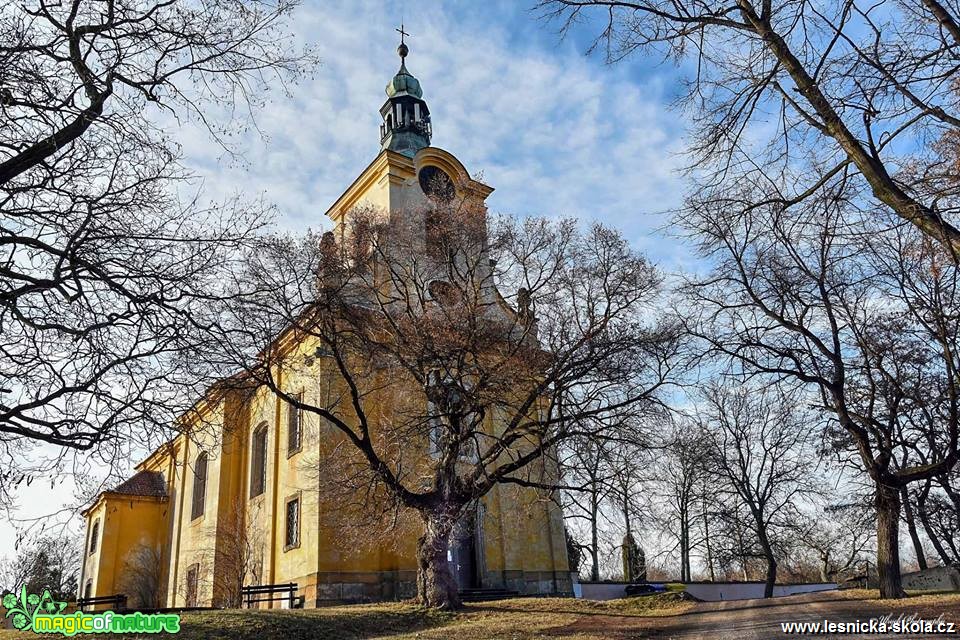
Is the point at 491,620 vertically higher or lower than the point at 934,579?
higher

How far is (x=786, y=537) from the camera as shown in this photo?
34375 millimetres

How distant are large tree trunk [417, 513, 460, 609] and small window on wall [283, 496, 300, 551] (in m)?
7.55

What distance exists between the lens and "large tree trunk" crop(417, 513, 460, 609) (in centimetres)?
1642

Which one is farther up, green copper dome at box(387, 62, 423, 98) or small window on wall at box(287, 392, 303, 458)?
green copper dome at box(387, 62, 423, 98)

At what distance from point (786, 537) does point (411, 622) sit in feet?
82.1

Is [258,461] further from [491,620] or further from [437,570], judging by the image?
[491,620]

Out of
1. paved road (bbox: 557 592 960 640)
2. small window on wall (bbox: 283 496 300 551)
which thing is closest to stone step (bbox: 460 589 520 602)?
small window on wall (bbox: 283 496 300 551)

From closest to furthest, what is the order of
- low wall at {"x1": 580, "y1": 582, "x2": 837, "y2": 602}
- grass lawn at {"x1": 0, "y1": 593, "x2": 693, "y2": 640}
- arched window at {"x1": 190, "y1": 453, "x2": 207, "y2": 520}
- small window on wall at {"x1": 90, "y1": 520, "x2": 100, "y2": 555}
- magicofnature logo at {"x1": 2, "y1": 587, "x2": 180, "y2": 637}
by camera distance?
magicofnature logo at {"x1": 2, "y1": 587, "x2": 180, "y2": 637}, grass lawn at {"x1": 0, "y1": 593, "x2": 693, "y2": 640}, low wall at {"x1": 580, "y1": 582, "x2": 837, "y2": 602}, arched window at {"x1": 190, "y1": 453, "x2": 207, "y2": 520}, small window on wall at {"x1": 90, "y1": 520, "x2": 100, "y2": 555}

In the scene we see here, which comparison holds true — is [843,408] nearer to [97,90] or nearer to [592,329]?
[592,329]

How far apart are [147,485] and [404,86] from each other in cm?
2299

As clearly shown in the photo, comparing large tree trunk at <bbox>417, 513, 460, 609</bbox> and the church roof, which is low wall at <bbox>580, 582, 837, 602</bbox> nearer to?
large tree trunk at <bbox>417, 513, 460, 609</bbox>

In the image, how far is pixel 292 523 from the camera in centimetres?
2367

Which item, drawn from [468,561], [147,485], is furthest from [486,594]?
[147,485]

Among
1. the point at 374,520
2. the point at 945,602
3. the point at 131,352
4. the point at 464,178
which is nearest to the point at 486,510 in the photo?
the point at 374,520
